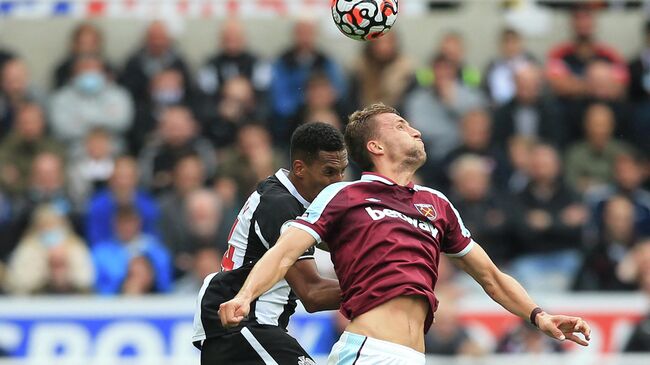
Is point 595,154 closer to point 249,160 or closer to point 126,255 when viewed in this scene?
point 249,160

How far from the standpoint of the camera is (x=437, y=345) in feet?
41.4

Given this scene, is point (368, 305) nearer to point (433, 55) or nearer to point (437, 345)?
point (437, 345)

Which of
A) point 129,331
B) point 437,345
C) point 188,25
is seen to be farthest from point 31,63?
point 437,345

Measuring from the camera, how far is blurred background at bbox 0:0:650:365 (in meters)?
13.0

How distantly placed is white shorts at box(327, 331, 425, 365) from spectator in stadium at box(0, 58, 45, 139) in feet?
29.3

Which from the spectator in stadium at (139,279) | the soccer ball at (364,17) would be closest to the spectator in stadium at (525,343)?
the spectator in stadium at (139,279)

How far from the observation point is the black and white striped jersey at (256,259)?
295 inches

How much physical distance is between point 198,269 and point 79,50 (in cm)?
360

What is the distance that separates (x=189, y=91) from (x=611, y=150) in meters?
4.89

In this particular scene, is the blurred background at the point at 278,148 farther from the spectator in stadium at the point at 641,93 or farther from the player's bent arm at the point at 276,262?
the player's bent arm at the point at 276,262

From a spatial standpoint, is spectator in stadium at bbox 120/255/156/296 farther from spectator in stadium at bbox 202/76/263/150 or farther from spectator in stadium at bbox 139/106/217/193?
spectator in stadium at bbox 202/76/263/150

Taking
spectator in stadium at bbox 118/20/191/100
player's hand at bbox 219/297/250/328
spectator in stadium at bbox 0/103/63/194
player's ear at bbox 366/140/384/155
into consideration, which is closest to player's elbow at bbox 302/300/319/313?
player's hand at bbox 219/297/250/328

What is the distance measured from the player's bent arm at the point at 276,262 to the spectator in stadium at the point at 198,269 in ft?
21.1

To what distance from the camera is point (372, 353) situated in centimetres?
698
